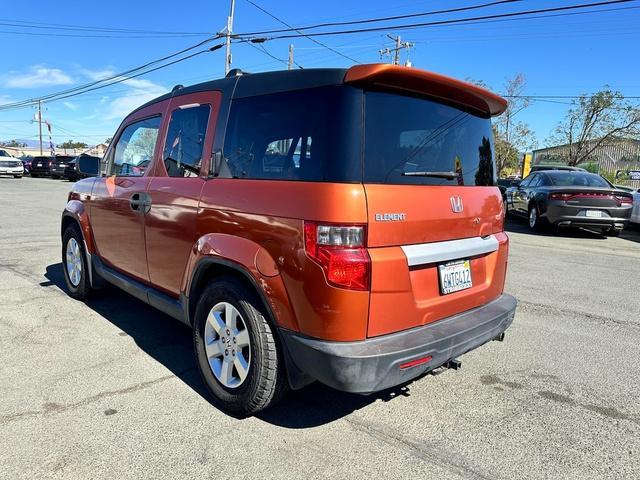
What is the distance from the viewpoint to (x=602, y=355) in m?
4.01

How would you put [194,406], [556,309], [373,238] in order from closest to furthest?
[373,238] < [194,406] < [556,309]

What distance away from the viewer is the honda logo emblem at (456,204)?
9.46ft

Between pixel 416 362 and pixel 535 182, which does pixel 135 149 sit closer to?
pixel 416 362

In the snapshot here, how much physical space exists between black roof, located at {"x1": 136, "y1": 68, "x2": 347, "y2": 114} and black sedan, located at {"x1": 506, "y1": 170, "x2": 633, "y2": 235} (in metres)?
9.81

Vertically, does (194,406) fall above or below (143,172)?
below

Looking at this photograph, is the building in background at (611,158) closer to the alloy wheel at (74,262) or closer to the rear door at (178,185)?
the alloy wheel at (74,262)

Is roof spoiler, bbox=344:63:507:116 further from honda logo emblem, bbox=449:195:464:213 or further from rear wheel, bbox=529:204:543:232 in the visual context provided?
rear wheel, bbox=529:204:543:232

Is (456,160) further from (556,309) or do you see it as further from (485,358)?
(556,309)

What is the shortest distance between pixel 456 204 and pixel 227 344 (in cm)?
164

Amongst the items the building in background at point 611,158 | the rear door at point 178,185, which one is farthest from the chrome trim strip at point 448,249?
the building in background at point 611,158

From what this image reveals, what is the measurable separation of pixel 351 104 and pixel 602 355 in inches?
125

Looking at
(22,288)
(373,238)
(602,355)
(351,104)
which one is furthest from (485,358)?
(22,288)

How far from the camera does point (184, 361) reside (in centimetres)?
372

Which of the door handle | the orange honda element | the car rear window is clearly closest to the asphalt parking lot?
the orange honda element
